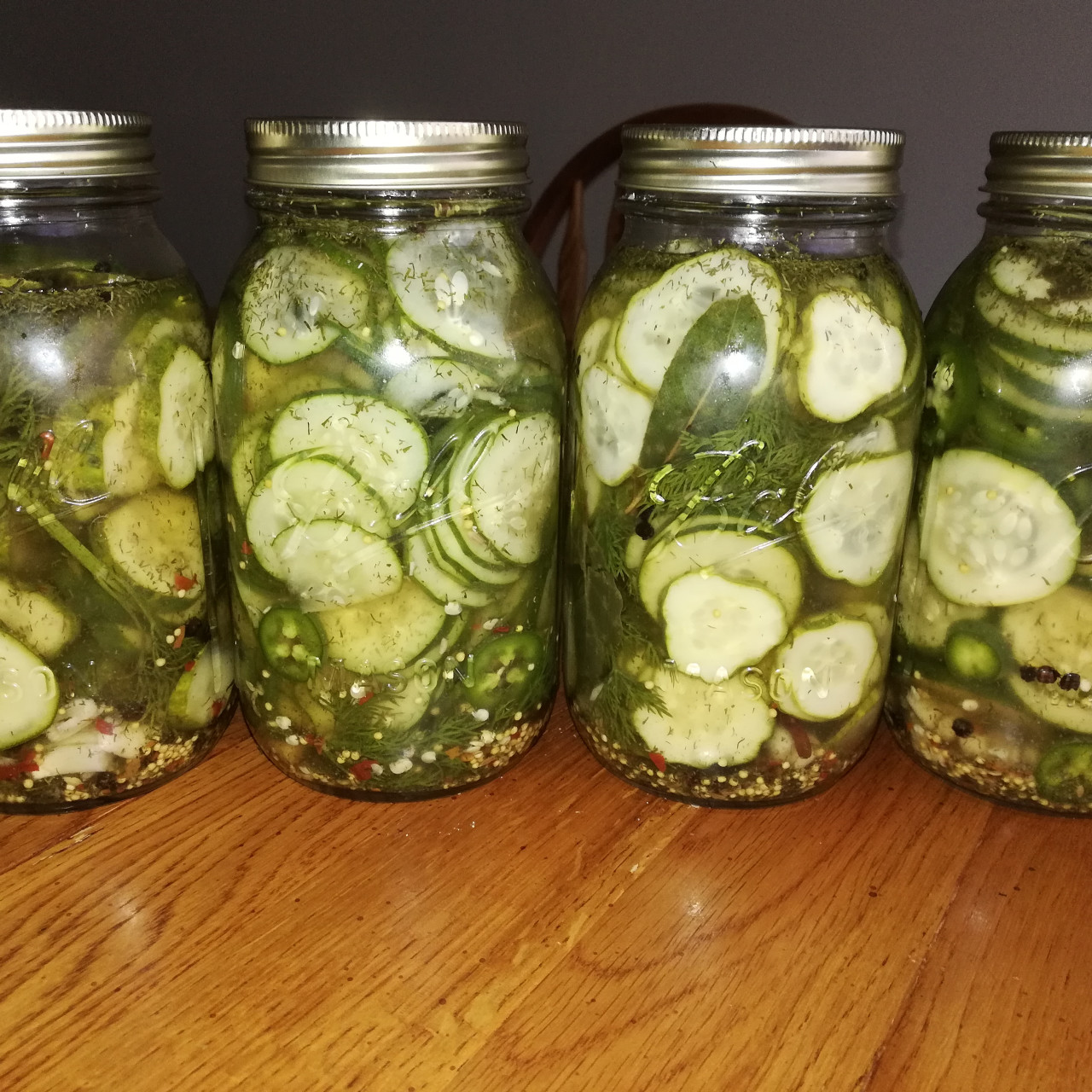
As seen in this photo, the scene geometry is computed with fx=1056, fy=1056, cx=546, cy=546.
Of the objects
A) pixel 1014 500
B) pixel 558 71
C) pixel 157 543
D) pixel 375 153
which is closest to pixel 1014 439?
pixel 1014 500

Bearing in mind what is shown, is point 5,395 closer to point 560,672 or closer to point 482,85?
point 560,672

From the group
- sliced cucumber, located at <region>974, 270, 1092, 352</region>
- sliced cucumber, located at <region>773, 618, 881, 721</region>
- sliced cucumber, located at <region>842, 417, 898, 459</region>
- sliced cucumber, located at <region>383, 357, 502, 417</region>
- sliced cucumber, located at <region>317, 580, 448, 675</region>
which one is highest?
sliced cucumber, located at <region>974, 270, 1092, 352</region>

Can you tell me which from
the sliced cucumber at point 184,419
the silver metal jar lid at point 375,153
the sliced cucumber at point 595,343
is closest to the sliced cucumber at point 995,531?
the sliced cucumber at point 595,343

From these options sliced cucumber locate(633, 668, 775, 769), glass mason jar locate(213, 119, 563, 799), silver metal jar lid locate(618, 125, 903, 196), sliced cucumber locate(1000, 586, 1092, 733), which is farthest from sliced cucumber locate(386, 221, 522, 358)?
sliced cucumber locate(1000, 586, 1092, 733)

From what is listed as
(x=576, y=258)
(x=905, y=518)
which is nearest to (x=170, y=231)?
(x=576, y=258)

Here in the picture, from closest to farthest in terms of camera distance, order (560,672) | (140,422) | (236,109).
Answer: (140,422) < (560,672) < (236,109)

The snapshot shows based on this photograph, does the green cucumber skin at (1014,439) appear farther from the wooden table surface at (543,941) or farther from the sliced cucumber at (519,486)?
the sliced cucumber at (519,486)

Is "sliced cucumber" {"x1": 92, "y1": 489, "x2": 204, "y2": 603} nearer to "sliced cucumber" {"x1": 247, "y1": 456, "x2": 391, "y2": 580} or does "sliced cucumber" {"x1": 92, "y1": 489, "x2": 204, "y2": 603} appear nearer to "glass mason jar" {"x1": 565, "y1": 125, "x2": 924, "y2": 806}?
"sliced cucumber" {"x1": 247, "y1": 456, "x2": 391, "y2": 580}
